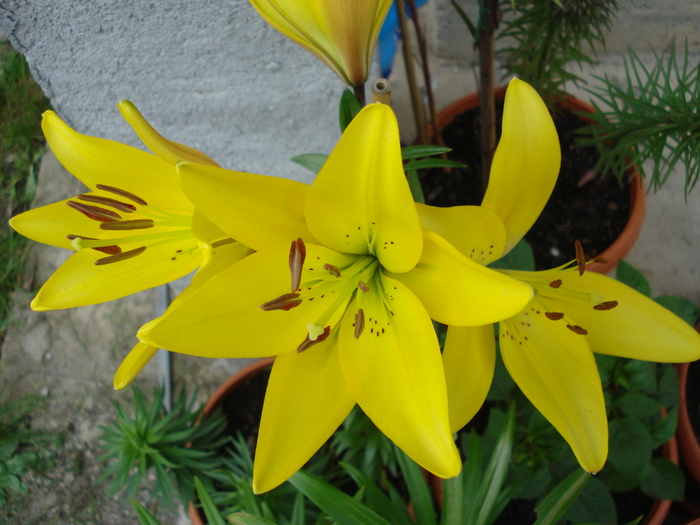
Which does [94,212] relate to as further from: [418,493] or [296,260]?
[418,493]

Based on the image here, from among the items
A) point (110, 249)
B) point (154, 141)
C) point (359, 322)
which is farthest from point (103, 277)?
point (359, 322)

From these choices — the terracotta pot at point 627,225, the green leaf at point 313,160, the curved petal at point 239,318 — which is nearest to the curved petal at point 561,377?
the curved petal at point 239,318

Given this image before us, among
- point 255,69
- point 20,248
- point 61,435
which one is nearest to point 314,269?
point 255,69

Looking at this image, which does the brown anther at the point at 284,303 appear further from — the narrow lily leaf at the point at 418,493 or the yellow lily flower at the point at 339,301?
the narrow lily leaf at the point at 418,493

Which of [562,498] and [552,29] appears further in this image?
[552,29]

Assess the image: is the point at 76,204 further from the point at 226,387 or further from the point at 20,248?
the point at 20,248
